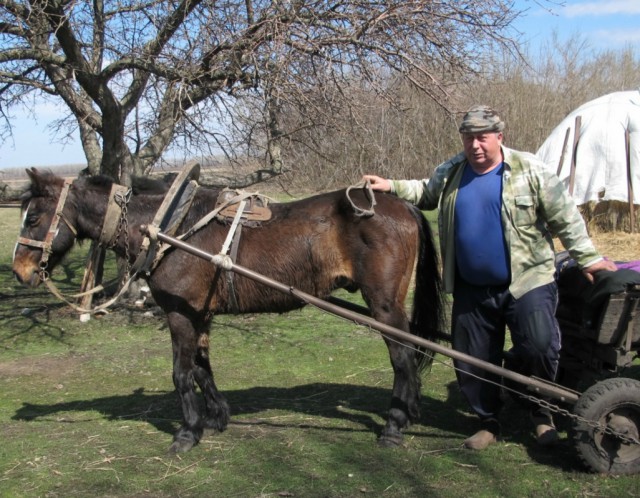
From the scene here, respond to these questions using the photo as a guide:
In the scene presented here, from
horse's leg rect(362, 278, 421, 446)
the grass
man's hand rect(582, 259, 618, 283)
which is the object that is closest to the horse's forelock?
the grass

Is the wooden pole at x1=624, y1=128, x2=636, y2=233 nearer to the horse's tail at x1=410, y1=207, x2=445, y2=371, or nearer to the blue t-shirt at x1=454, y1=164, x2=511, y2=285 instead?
the horse's tail at x1=410, y1=207, x2=445, y2=371

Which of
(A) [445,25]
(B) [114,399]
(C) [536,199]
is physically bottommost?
(B) [114,399]

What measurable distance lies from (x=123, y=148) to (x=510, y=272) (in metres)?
5.62

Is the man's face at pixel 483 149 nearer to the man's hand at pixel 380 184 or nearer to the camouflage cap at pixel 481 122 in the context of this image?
the camouflage cap at pixel 481 122

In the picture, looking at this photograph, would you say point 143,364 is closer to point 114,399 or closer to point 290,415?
point 114,399

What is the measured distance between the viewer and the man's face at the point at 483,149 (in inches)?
157

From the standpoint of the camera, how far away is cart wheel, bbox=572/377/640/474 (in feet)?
12.4

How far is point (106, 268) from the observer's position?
12.2 m

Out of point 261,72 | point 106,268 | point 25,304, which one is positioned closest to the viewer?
point 261,72

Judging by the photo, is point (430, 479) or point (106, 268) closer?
point (430, 479)

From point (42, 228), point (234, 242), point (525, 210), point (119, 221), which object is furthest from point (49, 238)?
point (525, 210)

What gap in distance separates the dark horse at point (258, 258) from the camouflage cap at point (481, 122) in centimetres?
94

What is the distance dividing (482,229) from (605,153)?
31.1 feet

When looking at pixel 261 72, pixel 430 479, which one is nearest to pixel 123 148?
pixel 261 72
